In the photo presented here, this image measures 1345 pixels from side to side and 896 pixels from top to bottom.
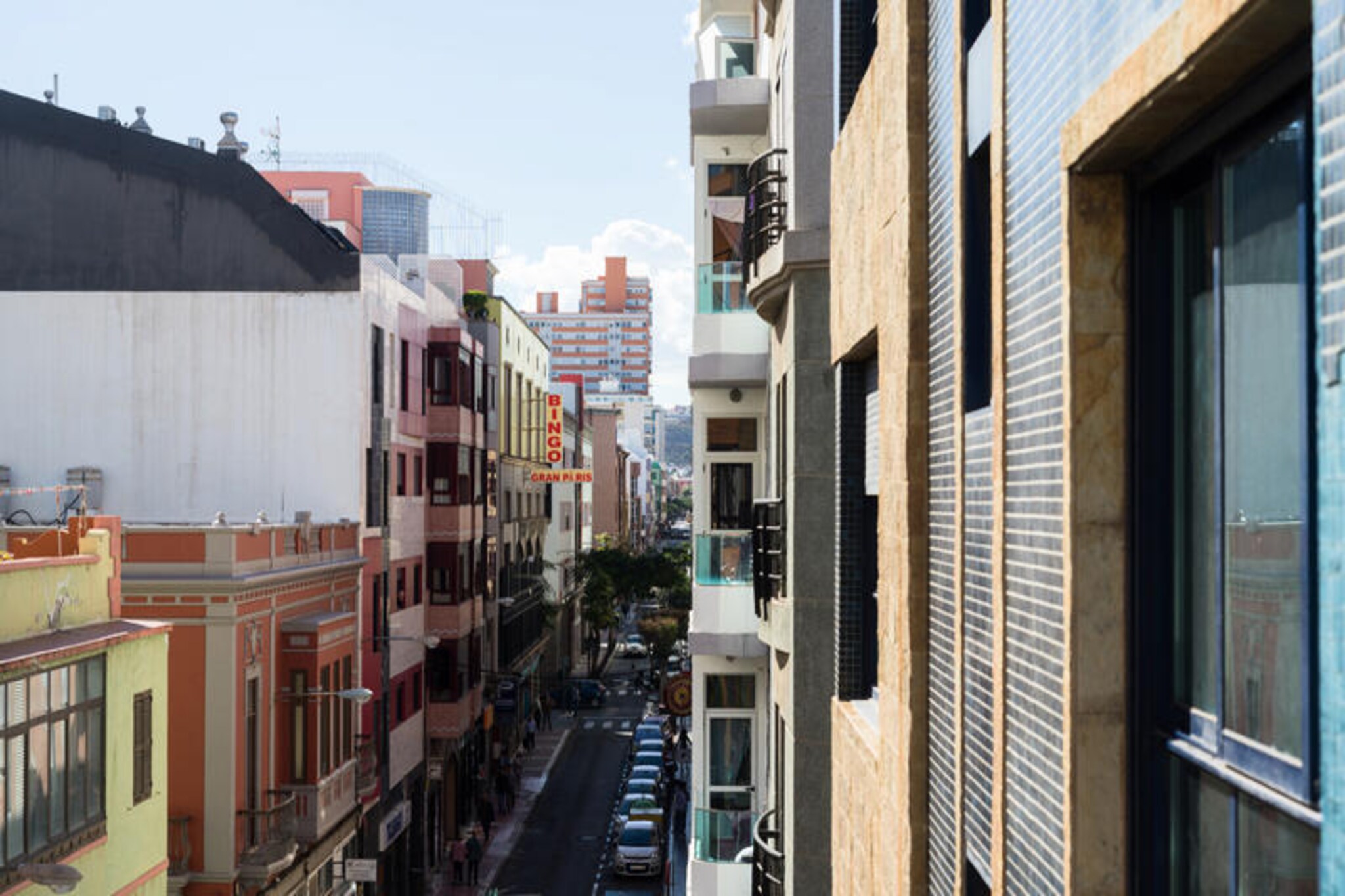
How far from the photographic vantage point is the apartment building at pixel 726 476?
17.7 meters

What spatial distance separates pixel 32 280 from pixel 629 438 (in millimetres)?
123116

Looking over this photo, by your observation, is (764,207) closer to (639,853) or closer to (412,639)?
(412,639)

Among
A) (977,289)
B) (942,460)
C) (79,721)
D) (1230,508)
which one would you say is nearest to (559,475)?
(79,721)

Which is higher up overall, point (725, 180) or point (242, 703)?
point (725, 180)

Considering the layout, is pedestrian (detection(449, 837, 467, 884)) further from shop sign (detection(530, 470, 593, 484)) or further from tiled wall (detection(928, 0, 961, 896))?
tiled wall (detection(928, 0, 961, 896))

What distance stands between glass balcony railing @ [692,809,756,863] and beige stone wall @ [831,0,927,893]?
26.7 feet

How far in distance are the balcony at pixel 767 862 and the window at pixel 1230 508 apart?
9205mm

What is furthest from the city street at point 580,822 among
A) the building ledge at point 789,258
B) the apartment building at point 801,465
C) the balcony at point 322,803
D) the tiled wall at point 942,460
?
the tiled wall at point 942,460

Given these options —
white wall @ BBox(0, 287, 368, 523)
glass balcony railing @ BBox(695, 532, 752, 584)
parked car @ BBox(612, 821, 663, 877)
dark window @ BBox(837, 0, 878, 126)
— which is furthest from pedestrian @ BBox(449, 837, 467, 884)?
dark window @ BBox(837, 0, 878, 126)

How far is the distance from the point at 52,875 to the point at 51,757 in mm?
1684

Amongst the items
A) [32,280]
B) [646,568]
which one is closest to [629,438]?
[646,568]

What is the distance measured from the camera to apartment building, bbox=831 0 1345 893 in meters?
3.46

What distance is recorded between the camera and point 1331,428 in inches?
112

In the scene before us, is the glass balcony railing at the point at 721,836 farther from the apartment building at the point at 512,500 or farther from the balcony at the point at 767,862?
the apartment building at the point at 512,500
